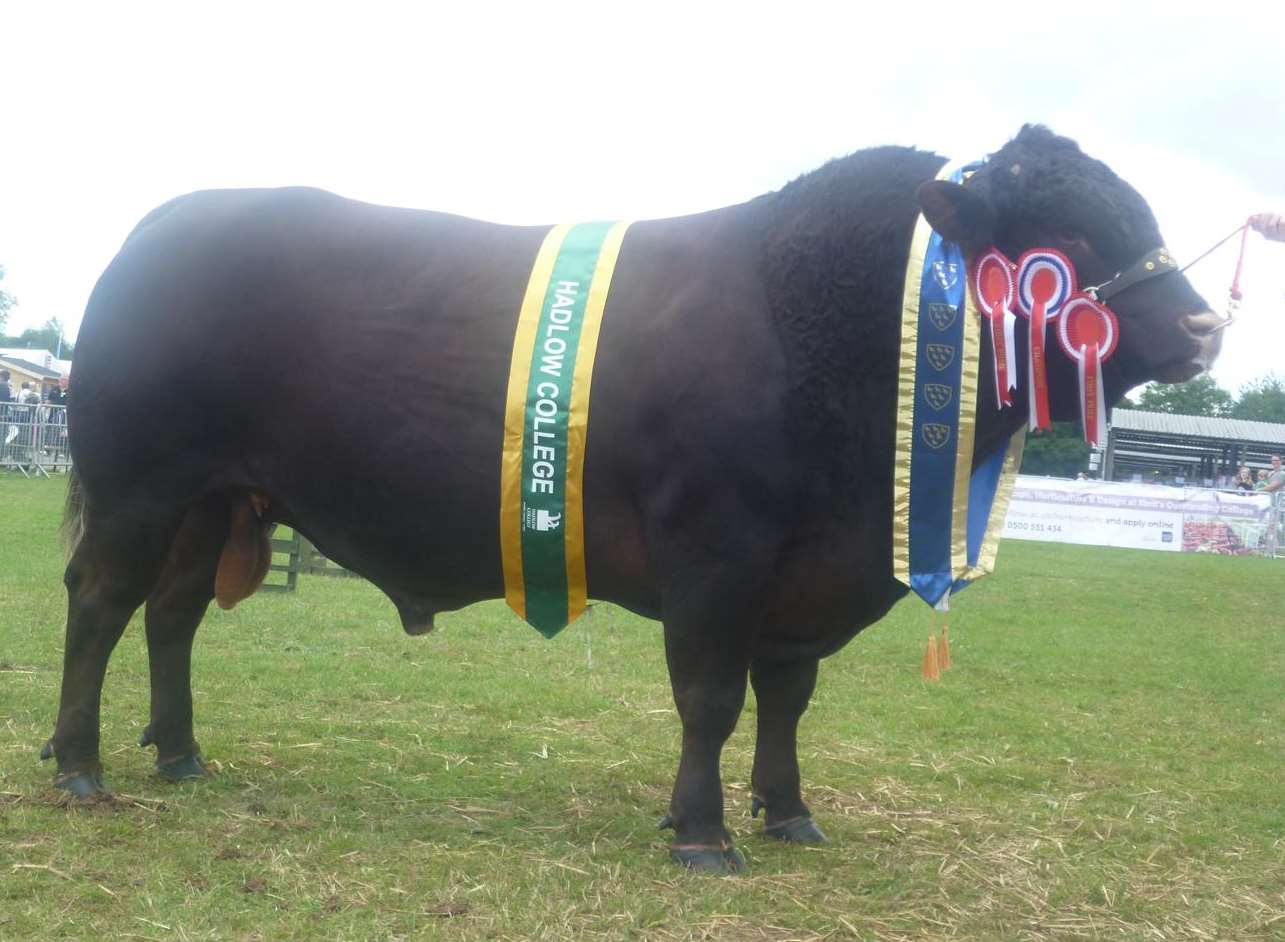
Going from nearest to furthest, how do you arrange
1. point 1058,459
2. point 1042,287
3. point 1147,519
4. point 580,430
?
point 1042,287 < point 580,430 < point 1147,519 < point 1058,459

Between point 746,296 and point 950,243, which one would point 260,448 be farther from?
point 950,243

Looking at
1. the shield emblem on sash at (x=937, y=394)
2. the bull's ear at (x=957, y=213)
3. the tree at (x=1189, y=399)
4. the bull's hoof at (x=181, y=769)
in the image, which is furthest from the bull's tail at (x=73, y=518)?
the tree at (x=1189, y=399)

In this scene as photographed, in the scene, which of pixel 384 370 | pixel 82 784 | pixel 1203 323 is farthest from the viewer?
pixel 82 784

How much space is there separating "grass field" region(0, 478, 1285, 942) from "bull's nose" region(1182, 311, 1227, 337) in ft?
5.96

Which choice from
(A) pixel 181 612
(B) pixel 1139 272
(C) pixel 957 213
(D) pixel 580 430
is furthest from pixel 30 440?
(B) pixel 1139 272

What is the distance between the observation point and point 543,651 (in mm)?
8055

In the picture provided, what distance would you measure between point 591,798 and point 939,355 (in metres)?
2.19

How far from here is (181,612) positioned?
193 inches

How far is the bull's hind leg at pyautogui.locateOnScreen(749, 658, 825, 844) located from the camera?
4410mm

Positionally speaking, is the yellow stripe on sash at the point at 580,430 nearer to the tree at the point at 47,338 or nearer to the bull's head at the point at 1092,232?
the bull's head at the point at 1092,232

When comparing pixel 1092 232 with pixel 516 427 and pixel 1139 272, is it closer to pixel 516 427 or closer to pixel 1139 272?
pixel 1139 272

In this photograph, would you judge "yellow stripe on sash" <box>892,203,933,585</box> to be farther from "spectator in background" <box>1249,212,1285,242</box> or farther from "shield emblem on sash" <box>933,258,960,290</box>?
"spectator in background" <box>1249,212,1285,242</box>

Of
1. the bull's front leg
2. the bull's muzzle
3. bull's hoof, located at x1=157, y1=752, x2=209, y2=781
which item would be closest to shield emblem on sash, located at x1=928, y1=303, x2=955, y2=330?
the bull's muzzle

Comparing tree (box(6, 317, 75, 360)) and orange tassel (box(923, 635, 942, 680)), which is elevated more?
tree (box(6, 317, 75, 360))
